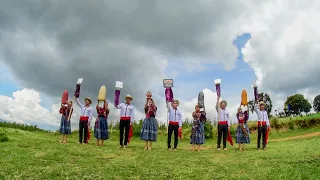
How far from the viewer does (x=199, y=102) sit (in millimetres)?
17938

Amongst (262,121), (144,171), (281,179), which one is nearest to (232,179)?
(281,179)

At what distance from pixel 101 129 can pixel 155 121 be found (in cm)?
300

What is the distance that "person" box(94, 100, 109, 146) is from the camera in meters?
17.9

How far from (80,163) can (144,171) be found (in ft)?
8.07

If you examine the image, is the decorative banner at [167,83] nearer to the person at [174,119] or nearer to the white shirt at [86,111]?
the person at [174,119]

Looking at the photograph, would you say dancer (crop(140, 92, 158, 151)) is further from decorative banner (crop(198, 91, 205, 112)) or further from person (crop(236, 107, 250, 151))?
person (crop(236, 107, 250, 151))

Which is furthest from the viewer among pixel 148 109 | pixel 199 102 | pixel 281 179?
pixel 199 102

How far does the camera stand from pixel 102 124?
17984 millimetres

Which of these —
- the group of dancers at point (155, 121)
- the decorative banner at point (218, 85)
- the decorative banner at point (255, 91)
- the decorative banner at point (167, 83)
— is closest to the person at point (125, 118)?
the group of dancers at point (155, 121)

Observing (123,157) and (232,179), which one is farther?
(123,157)

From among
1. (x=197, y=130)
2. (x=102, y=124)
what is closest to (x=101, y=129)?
(x=102, y=124)

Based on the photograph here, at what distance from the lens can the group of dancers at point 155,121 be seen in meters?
16.9

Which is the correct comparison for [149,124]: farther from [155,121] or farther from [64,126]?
[64,126]

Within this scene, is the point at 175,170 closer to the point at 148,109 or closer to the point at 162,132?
the point at 148,109
